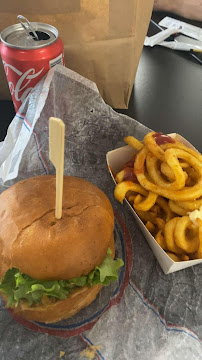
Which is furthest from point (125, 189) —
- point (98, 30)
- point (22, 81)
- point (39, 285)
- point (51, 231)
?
point (98, 30)

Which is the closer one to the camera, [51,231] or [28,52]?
[51,231]

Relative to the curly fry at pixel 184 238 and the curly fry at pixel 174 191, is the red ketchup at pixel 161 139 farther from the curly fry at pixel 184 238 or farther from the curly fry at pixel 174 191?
the curly fry at pixel 184 238

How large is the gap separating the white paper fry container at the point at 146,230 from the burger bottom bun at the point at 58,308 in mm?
240

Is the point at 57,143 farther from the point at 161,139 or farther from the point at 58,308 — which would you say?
the point at 161,139

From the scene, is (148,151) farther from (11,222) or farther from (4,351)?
(4,351)

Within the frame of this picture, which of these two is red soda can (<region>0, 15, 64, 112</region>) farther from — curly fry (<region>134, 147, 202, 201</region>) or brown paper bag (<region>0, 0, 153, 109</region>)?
curly fry (<region>134, 147, 202, 201</region>)

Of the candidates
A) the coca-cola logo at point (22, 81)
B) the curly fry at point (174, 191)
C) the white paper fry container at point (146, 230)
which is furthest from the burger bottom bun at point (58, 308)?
the coca-cola logo at point (22, 81)

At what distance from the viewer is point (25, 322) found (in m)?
1.10

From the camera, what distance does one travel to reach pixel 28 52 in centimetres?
126

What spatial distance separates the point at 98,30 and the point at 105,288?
1.03m

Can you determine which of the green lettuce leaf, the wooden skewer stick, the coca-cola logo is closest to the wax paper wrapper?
the coca-cola logo

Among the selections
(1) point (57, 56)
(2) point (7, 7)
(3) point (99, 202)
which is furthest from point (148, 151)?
(2) point (7, 7)

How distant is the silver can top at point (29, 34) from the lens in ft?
4.28

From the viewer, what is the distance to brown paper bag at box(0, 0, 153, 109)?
1372 mm
